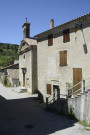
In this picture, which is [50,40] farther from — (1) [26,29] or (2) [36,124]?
(1) [26,29]

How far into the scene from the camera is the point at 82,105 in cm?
1035

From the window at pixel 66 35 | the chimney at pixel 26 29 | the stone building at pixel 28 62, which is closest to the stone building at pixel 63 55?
the window at pixel 66 35

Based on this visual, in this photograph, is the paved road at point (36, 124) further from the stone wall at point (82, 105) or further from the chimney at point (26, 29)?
the chimney at point (26, 29)

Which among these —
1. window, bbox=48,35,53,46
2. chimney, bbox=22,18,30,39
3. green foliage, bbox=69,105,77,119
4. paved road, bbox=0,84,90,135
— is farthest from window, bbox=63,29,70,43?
chimney, bbox=22,18,30,39

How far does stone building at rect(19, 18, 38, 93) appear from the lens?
71.9ft

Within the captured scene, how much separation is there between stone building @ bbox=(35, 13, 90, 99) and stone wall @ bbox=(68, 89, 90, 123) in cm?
259

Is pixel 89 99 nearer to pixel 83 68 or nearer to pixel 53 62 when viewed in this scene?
pixel 83 68

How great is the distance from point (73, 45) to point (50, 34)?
4009 millimetres

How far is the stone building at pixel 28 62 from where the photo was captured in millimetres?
21922

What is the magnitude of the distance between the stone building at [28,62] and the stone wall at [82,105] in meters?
11.5

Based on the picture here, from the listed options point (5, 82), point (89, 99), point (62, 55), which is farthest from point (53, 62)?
point (5, 82)

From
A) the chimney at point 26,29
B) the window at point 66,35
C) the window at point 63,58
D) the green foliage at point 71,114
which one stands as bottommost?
the green foliage at point 71,114

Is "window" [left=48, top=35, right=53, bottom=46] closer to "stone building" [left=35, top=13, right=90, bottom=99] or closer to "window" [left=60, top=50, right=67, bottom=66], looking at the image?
"stone building" [left=35, top=13, right=90, bottom=99]

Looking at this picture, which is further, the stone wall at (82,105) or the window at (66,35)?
the window at (66,35)
